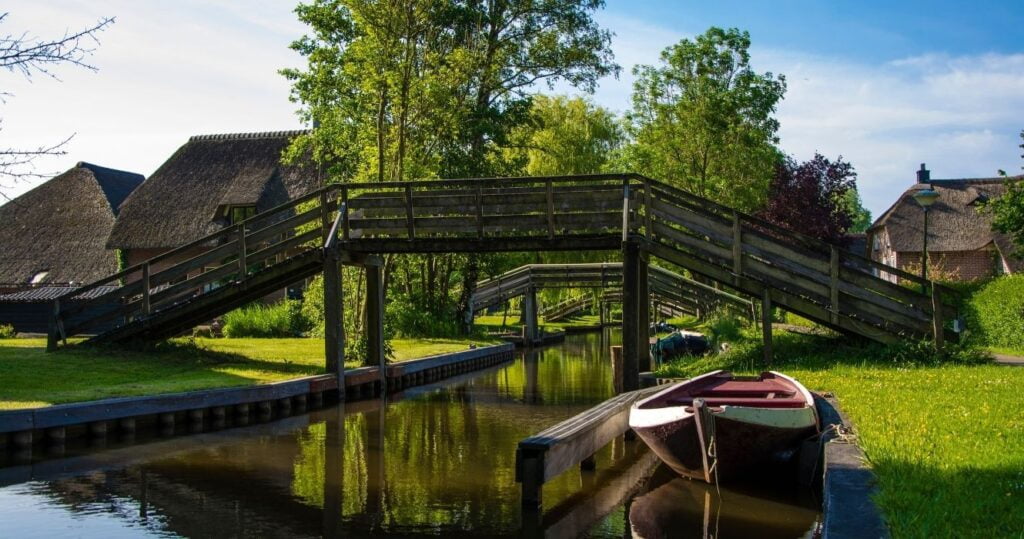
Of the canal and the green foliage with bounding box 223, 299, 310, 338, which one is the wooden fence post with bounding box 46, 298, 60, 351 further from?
the green foliage with bounding box 223, 299, 310, 338

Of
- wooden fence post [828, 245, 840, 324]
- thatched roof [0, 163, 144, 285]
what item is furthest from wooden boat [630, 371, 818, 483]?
thatched roof [0, 163, 144, 285]

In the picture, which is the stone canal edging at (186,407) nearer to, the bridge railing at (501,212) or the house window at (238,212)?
the bridge railing at (501,212)

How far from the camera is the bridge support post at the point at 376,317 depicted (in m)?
21.7

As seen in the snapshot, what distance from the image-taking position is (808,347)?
62.5ft

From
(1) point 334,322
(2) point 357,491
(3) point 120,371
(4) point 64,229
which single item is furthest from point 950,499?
(4) point 64,229

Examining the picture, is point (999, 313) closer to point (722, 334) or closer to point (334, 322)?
point (722, 334)

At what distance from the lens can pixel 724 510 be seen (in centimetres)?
1061

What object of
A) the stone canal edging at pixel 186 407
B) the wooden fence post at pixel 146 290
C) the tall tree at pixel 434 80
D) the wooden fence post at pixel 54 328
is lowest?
the stone canal edging at pixel 186 407

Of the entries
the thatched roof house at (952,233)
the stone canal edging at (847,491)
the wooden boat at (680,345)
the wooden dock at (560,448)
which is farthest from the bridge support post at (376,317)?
the thatched roof house at (952,233)

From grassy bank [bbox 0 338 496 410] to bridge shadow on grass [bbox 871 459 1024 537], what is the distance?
11.8 meters

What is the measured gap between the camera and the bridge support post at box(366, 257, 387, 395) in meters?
21.7

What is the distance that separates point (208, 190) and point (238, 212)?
2.17 meters

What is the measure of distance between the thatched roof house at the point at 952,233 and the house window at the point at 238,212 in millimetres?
34643

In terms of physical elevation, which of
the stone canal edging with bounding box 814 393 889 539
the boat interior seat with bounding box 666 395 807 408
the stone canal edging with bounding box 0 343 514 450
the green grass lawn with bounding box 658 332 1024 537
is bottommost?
the stone canal edging with bounding box 0 343 514 450
